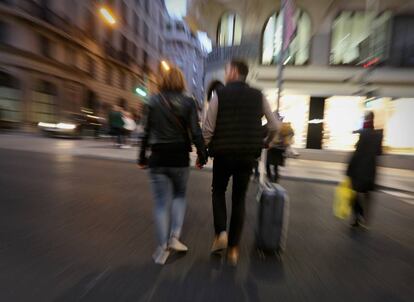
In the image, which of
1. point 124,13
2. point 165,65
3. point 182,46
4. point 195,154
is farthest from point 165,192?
point 182,46

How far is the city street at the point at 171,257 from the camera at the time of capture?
2268mm

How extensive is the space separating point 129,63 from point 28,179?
34.2 m

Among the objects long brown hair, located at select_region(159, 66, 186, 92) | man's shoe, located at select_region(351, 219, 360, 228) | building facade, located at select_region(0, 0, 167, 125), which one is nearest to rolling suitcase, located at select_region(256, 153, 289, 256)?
long brown hair, located at select_region(159, 66, 186, 92)

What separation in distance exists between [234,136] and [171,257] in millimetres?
1336

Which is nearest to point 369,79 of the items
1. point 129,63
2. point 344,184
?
point 344,184

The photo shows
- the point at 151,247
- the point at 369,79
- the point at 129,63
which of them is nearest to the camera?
the point at 151,247

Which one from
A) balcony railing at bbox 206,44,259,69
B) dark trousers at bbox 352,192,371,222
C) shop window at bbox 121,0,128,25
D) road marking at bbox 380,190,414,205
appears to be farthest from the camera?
shop window at bbox 121,0,128,25

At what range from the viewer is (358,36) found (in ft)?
45.1

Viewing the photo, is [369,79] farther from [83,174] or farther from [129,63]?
[129,63]

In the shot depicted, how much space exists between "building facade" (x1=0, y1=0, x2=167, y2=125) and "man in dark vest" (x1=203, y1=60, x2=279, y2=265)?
43.8 feet

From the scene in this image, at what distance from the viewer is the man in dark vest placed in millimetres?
2643

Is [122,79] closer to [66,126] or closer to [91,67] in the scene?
[91,67]

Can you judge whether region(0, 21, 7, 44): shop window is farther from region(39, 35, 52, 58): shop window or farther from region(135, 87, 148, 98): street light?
region(135, 87, 148, 98): street light

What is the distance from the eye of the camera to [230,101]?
266cm
